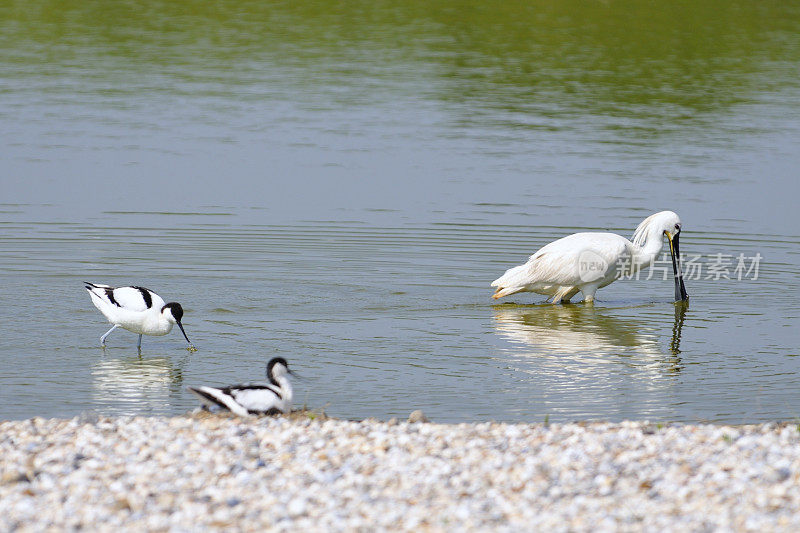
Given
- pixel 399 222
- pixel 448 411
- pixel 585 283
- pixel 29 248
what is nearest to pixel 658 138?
pixel 399 222

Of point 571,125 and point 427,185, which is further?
point 571,125

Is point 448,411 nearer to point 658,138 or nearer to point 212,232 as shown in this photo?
point 212,232

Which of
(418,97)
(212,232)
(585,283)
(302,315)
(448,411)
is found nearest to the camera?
(448,411)

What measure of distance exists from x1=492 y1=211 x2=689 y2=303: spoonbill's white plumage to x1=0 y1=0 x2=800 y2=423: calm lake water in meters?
0.26

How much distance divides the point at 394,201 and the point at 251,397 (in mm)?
10284

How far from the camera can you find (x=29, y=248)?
16547 millimetres

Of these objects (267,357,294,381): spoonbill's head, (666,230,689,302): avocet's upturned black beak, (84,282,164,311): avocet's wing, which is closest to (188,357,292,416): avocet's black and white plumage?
(267,357,294,381): spoonbill's head

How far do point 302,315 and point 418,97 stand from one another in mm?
13914

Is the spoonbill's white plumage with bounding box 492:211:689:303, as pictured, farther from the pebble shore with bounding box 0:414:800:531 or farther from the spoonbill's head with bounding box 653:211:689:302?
the pebble shore with bounding box 0:414:800:531

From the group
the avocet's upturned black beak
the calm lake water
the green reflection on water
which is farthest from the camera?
the green reflection on water

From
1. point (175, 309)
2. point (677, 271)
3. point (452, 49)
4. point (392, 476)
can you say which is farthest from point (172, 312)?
point (452, 49)

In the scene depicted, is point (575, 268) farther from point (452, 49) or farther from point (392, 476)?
point (452, 49)

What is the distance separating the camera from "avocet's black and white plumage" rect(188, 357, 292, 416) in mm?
9398

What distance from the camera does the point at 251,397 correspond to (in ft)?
31.0
